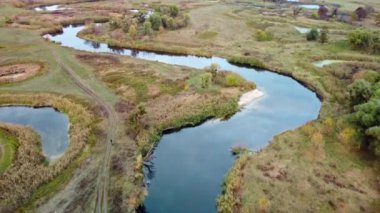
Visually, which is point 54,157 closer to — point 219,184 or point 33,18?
point 219,184

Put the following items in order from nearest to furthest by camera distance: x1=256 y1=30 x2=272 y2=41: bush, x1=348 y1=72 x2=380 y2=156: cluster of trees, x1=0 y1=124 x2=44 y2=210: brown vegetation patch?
x1=0 y1=124 x2=44 y2=210: brown vegetation patch < x1=348 y1=72 x2=380 y2=156: cluster of trees < x1=256 y1=30 x2=272 y2=41: bush

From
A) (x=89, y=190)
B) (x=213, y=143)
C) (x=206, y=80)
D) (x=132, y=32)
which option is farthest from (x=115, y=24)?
(x=89, y=190)

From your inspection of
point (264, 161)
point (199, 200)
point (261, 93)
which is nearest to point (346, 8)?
point (261, 93)

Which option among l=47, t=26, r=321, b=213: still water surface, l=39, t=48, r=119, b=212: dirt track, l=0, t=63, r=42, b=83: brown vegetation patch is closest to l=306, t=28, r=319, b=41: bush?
l=47, t=26, r=321, b=213: still water surface

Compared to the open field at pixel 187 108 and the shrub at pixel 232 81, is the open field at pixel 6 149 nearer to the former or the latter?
the open field at pixel 187 108

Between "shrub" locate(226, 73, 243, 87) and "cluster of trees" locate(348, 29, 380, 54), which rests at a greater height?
"cluster of trees" locate(348, 29, 380, 54)

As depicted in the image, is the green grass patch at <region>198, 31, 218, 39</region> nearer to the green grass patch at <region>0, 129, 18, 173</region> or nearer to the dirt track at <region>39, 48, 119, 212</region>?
the dirt track at <region>39, 48, 119, 212</region>
